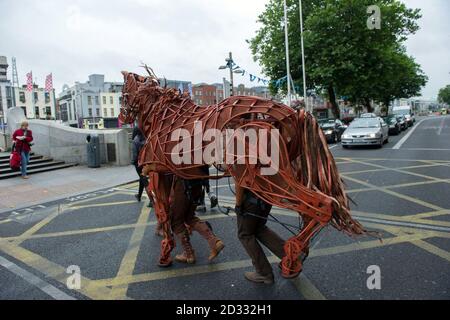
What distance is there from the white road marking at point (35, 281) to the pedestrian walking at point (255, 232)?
1788mm

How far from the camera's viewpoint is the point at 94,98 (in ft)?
265

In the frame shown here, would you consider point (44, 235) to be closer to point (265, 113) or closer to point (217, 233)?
point (217, 233)

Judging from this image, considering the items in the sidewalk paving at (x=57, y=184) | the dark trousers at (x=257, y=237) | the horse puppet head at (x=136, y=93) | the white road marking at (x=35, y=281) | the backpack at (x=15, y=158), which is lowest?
the white road marking at (x=35, y=281)

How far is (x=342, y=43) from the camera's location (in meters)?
24.0

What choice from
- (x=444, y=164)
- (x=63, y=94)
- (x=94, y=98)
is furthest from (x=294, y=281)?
(x=63, y=94)

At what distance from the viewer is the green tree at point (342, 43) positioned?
23.9 meters

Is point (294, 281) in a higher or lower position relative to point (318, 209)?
lower

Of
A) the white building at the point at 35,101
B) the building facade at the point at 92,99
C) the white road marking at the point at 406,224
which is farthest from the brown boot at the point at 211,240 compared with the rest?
the building facade at the point at 92,99

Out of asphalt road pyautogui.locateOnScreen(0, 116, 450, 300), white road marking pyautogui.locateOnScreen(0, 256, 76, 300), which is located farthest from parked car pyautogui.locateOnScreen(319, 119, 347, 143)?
white road marking pyautogui.locateOnScreen(0, 256, 76, 300)

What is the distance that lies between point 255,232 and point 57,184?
8253 millimetres

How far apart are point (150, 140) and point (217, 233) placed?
1.88m

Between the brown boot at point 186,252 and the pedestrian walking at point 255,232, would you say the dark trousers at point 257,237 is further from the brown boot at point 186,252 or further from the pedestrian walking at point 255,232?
the brown boot at point 186,252

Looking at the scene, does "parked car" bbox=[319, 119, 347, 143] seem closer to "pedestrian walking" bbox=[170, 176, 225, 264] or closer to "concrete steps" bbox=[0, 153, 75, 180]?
"concrete steps" bbox=[0, 153, 75, 180]
